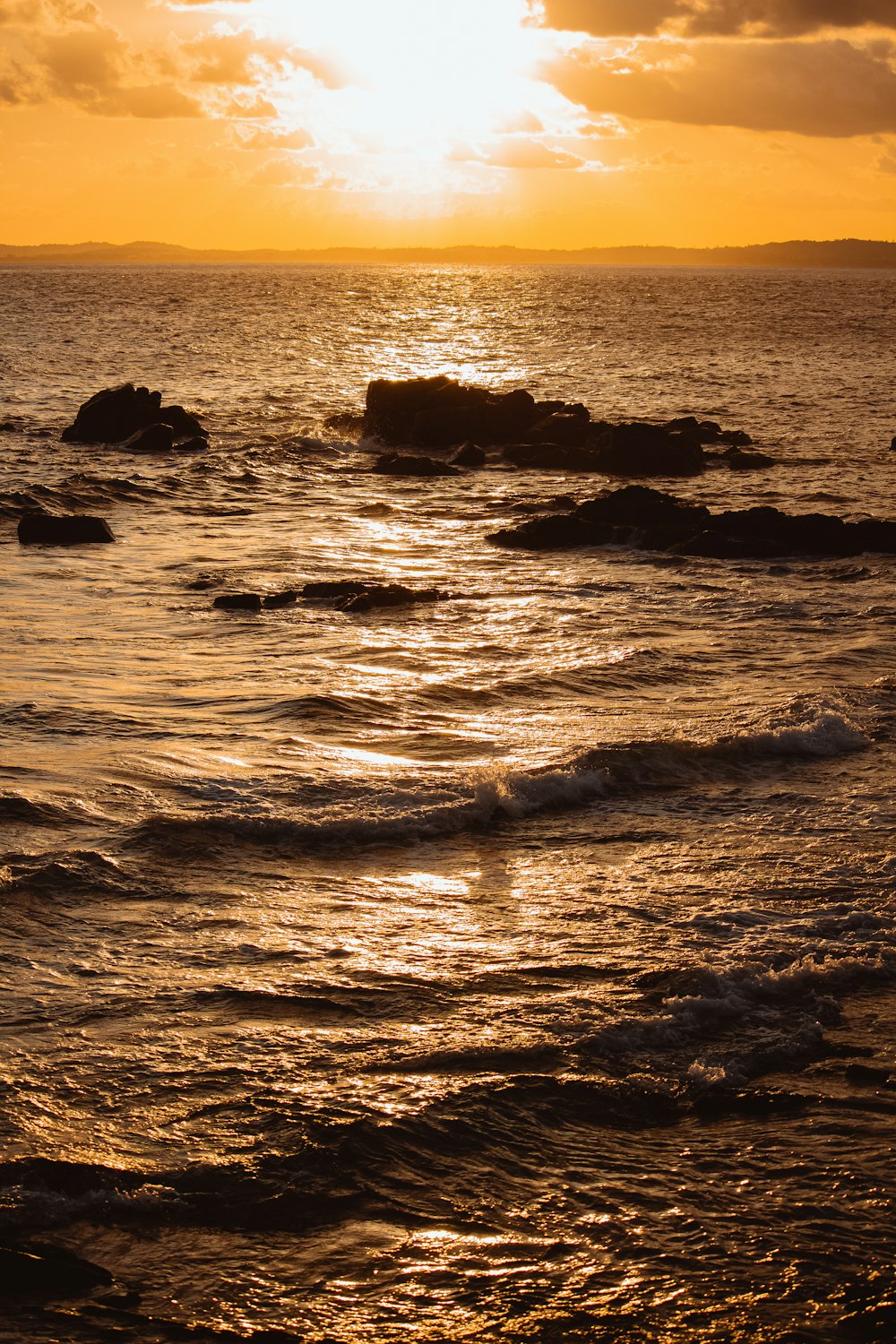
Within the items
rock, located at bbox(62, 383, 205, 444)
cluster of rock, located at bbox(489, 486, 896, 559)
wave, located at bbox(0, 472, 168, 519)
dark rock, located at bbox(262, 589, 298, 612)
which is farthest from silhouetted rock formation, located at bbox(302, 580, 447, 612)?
rock, located at bbox(62, 383, 205, 444)

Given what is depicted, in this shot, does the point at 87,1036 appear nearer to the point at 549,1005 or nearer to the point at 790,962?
the point at 549,1005

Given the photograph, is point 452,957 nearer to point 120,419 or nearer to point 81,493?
point 81,493

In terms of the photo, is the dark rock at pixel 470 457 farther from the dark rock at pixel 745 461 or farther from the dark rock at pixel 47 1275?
the dark rock at pixel 47 1275

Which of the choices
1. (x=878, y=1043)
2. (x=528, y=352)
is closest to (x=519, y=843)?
(x=878, y=1043)

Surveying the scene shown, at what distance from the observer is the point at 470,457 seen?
32312 millimetres

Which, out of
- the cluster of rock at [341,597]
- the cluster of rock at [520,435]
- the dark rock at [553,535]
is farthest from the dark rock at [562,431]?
the cluster of rock at [341,597]

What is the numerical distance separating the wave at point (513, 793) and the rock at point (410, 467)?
19327mm

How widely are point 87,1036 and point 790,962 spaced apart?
3813 millimetres

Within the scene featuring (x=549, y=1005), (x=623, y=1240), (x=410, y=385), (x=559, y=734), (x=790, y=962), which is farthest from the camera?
(x=410, y=385)

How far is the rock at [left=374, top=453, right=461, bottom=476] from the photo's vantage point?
30.3m

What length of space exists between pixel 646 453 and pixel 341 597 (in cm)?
1476

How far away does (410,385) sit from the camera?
36.8m

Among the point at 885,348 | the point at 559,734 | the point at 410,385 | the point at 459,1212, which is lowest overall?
the point at 459,1212

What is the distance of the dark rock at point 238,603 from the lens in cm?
1631
